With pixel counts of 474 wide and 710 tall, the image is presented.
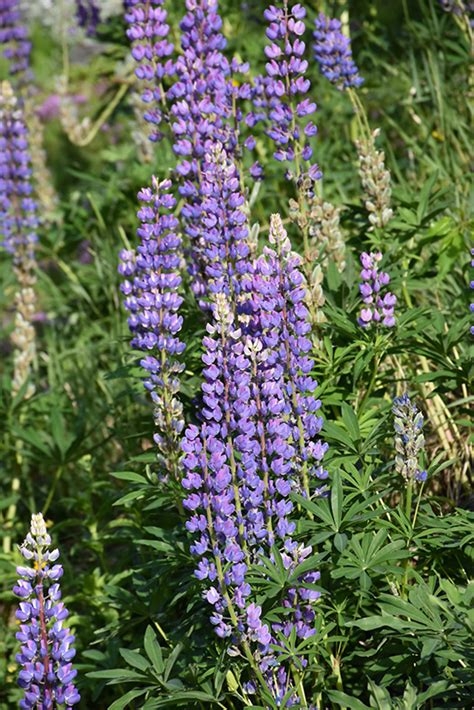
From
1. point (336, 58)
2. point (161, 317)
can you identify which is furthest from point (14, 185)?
point (161, 317)

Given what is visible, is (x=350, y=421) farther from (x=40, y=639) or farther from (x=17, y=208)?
(x=17, y=208)

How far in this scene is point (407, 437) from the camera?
87.7 inches

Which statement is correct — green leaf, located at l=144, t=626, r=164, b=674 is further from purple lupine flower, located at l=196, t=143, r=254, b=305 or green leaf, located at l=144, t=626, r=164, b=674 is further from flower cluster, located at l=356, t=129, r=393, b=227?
flower cluster, located at l=356, t=129, r=393, b=227

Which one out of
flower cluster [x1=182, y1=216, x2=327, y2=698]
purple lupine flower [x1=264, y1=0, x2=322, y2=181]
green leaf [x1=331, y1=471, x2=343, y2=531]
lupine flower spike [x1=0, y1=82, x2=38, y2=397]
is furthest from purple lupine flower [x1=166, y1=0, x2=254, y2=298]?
lupine flower spike [x1=0, y1=82, x2=38, y2=397]

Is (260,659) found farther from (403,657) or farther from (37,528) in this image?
(37,528)

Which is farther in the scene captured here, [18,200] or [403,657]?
[18,200]

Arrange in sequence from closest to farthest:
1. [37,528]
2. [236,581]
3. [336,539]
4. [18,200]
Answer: [37,528]
[236,581]
[336,539]
[18,200]

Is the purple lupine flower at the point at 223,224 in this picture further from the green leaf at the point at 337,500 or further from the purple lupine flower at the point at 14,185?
the purple lupine flower at the point at 14,185

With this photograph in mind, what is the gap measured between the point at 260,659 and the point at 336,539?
1.00 feet

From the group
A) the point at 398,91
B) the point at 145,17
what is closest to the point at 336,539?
the point at 145,17

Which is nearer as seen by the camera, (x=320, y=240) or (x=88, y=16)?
(x=320, y=240)

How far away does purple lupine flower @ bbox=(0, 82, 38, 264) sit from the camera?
14.0ft

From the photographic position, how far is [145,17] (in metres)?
3.21

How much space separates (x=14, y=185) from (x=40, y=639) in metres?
2.77
